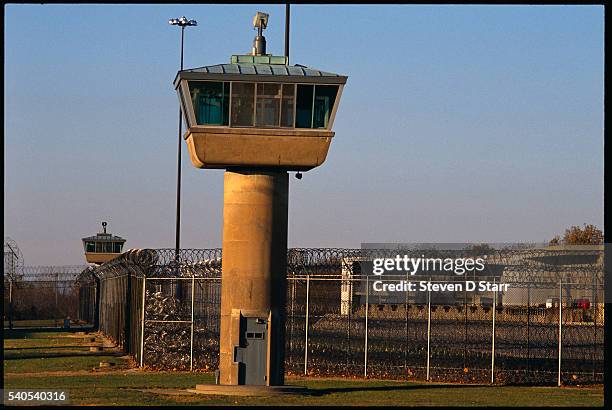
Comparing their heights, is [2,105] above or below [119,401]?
above

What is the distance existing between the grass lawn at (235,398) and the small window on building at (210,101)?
5.47 metres

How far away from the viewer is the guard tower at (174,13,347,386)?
22.2 m

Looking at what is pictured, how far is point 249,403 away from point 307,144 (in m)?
5.28

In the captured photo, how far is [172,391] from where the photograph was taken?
73.4 feet

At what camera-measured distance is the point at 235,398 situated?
21.3 metres

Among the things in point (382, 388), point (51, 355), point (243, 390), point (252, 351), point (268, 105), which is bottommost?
point (51, 355)

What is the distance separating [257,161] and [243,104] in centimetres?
123

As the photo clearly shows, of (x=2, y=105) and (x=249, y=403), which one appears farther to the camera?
(x=249, y=403)

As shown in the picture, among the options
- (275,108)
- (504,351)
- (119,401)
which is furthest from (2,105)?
(504,351)

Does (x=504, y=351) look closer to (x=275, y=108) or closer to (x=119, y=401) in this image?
(x=275, y=108)

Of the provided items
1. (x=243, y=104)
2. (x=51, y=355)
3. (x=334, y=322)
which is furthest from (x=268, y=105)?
(x=51, y=355)

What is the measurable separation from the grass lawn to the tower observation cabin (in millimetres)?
4661

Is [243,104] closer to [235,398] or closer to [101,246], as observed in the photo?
[235,398]

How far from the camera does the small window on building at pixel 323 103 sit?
886 inches
